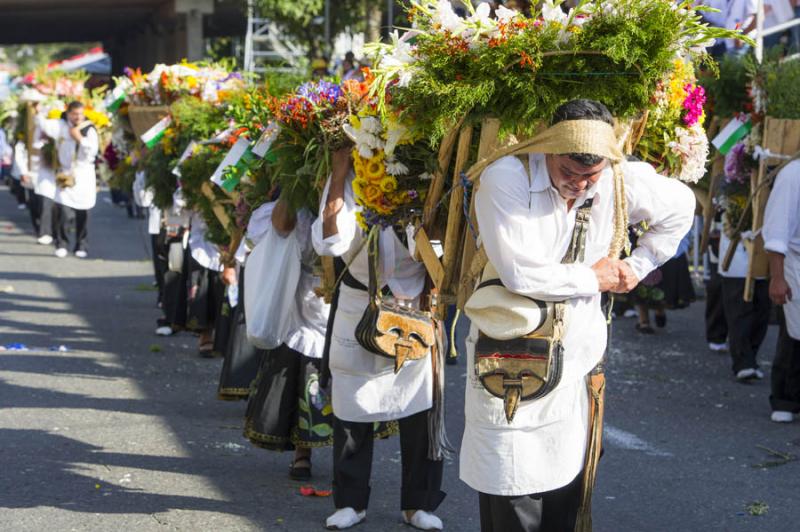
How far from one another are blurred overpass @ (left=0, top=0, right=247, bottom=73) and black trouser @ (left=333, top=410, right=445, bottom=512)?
19.9 metres

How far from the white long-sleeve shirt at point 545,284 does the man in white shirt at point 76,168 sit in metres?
13.8

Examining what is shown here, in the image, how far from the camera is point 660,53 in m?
4.50

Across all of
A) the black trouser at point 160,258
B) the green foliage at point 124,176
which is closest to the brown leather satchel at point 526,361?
the black trouser at point 160,258

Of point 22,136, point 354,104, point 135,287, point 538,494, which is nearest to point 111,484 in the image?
point 354,104

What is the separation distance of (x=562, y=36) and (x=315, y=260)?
2291 mm

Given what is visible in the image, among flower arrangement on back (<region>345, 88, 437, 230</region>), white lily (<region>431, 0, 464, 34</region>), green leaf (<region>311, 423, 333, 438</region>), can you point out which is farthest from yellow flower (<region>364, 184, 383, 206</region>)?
green leaf (<region>311, 423, 333, 438</region>)

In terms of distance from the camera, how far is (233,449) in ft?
24.6

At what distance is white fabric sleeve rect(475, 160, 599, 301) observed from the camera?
13.9 ft

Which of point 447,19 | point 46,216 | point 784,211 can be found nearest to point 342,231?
point 447,19

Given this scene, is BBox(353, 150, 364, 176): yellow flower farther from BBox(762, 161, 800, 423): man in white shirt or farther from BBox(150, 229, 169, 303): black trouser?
BBox(150, 229, 169, 303): black trouser

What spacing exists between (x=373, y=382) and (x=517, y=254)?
1812mm

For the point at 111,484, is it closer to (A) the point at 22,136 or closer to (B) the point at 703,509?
(B) the point at 703,509

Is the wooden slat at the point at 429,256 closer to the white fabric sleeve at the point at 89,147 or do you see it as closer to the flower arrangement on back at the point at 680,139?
the flower arrangement on back at the point at 680,139

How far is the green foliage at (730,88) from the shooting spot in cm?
890
